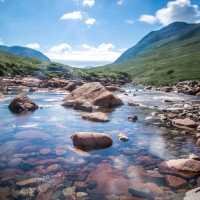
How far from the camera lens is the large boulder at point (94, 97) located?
108ft

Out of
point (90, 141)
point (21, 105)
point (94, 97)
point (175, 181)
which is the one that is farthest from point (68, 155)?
point (94, 97)

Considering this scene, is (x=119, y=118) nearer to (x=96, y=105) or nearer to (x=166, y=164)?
(x=96, y=105)

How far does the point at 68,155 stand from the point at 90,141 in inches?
75.6

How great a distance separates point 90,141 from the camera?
14766 millimetres

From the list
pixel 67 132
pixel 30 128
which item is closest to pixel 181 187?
pixel 67 132

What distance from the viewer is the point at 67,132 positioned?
18.5m

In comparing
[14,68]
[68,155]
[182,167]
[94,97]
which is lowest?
[182,167]

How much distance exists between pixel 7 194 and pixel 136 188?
5.05 m

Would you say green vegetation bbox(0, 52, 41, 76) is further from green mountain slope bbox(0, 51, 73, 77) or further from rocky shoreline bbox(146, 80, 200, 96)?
rocky shoreline bbox(146, 80, 200, 96)

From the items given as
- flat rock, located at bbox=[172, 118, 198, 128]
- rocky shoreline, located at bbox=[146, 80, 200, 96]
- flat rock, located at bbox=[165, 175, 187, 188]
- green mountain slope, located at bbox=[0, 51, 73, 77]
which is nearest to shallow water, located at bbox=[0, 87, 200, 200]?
flat rock, located at bbox=[165, 175, 187, 188]

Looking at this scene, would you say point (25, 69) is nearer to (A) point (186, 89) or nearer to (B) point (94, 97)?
(A) point (186, 89)

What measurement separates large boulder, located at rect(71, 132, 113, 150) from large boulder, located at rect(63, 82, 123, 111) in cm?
1590

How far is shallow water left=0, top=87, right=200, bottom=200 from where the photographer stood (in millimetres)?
9594

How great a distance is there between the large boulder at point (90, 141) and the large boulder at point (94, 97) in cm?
1590
